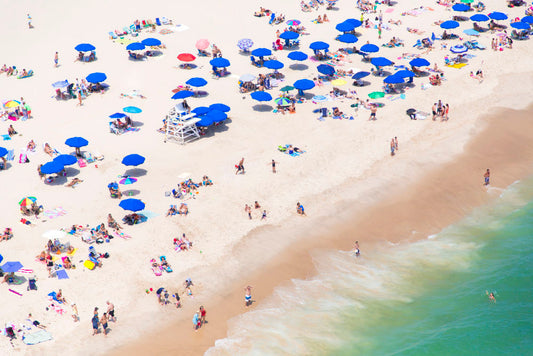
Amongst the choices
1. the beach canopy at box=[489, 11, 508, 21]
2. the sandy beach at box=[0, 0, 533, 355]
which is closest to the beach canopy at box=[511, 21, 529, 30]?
the sandy beach at box=[0, 0, 533, 355]

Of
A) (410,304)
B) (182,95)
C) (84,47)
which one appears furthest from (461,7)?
(410,304)

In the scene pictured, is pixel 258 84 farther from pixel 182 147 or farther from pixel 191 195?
pixel 191 195

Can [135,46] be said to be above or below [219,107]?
above

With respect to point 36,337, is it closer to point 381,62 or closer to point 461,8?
point 381,62

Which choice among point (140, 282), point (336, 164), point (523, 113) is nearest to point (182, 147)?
point (336, 164)

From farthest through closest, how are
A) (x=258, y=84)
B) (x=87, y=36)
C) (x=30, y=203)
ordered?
(x=87, y=36) < (x=258, y=84) < (x=30, y=203)

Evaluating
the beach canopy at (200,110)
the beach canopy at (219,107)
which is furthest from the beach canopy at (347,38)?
the beach canopy at (200,110)

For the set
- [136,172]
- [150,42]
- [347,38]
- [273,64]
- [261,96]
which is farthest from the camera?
[347,38]
